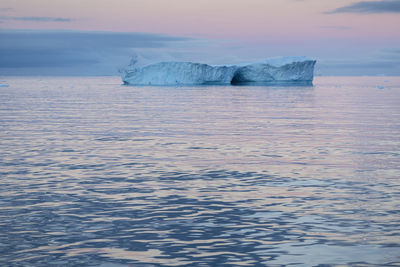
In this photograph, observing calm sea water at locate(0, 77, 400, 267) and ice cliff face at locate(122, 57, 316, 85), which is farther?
ice cliff face at locate(122, 57, 316, 85)

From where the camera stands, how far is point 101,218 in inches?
271

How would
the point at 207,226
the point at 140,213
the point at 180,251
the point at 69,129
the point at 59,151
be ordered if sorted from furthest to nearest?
the point at 69,129, the point at 59,151, the point at 140,213, the point at 207,226, the point at 180,251

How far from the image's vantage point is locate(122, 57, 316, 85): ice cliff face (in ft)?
208

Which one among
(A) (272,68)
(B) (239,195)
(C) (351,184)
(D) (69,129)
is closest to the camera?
(B) (239,195)

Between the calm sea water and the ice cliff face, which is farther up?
the ice cliff face

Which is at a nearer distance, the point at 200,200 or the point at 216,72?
the point at 200,200

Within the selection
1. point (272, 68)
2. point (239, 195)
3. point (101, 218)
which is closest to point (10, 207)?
point (101, 218)

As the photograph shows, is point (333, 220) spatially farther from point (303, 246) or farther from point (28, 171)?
point (28, 171)

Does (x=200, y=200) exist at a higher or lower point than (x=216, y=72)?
lower

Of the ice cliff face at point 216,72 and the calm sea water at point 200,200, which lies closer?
the calm sea water at point 200,200

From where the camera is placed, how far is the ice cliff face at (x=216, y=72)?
208 feet

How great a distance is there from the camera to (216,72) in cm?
6569

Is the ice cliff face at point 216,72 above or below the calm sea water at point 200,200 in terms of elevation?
above

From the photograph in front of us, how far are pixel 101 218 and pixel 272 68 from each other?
60.3m
